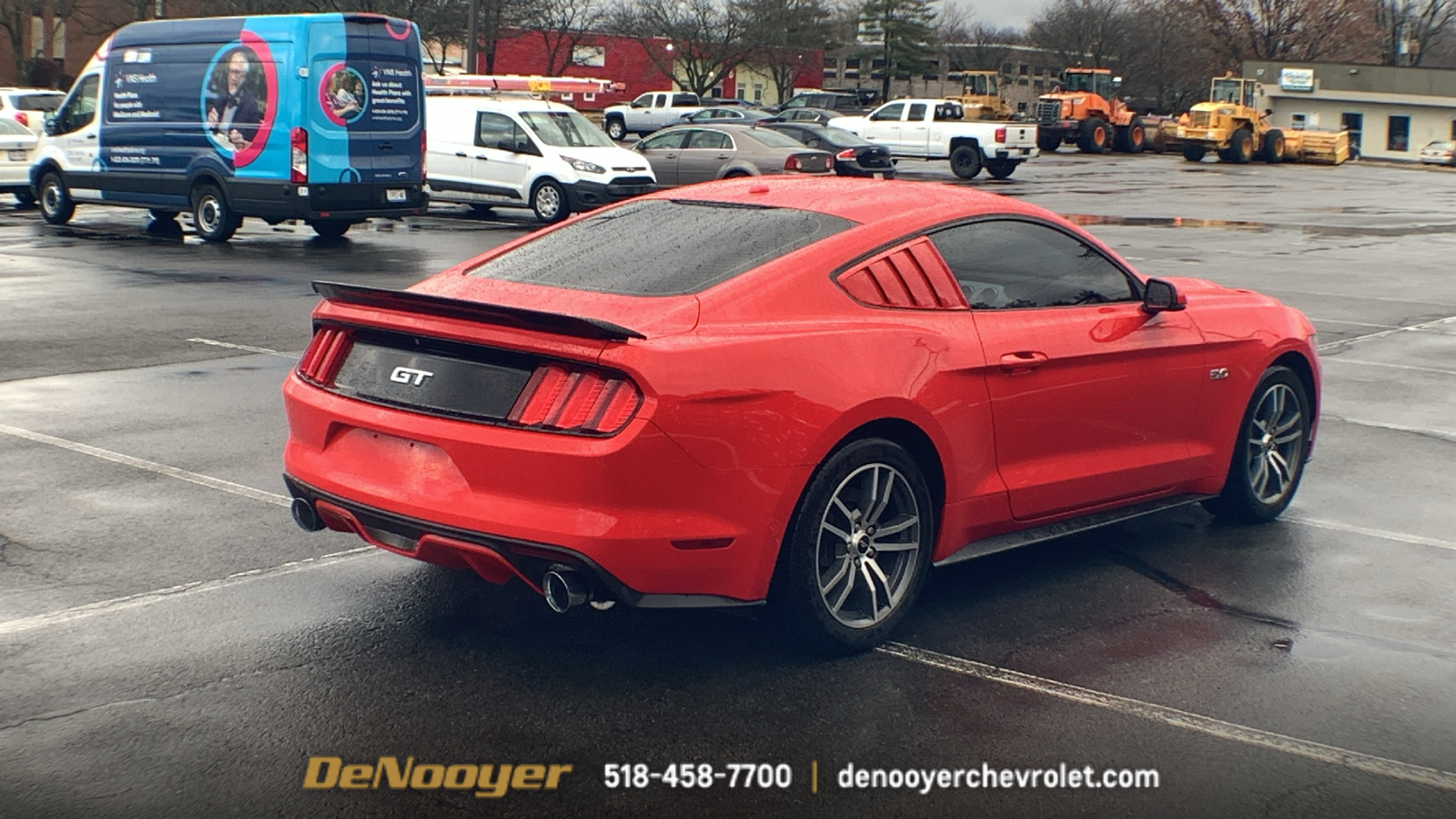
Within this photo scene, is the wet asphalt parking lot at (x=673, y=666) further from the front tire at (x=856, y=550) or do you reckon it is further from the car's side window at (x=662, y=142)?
the car's side window at (x=662, y=142)

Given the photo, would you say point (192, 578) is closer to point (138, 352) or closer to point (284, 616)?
point (284, 616)

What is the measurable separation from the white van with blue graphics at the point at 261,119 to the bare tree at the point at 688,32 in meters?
72.7

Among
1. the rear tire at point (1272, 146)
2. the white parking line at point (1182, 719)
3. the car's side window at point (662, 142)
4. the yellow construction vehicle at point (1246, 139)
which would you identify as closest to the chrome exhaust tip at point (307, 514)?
the white parking line at point (1182, 719)

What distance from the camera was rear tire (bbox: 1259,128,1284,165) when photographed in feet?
188

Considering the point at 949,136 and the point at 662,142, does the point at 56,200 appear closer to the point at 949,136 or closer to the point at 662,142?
the point at 662,142

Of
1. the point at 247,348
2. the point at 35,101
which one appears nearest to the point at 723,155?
the point at 35,101

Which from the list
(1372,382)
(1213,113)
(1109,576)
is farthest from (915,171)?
(1109,576)

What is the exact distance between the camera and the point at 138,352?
10.7 m

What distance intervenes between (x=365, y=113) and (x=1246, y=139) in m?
43.9

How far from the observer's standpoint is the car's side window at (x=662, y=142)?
28641 millimetres

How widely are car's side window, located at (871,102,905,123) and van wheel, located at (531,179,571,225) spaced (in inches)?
835

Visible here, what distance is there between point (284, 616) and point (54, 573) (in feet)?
3.33

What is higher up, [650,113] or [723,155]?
[650,113]

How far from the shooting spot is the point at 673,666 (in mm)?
4797
